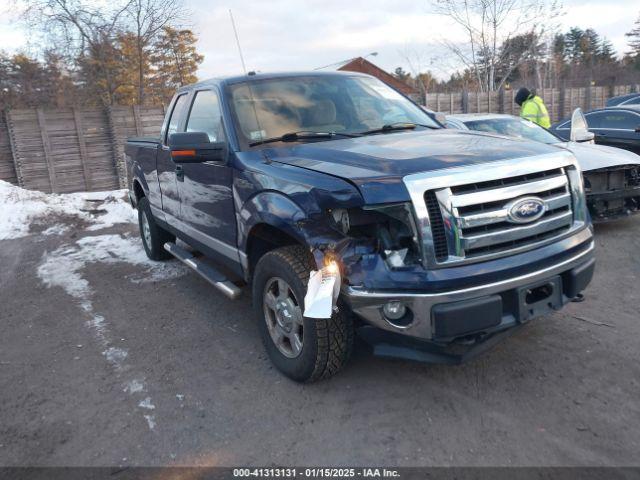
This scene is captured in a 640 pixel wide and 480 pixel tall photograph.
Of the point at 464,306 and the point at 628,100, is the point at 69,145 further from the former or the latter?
the point at 628,100

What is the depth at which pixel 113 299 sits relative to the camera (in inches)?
214

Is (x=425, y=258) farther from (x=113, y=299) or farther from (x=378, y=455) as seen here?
(x=113, y=299)

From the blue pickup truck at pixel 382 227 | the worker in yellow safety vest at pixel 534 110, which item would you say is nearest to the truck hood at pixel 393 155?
the blue pickup truck at pixel 382 227

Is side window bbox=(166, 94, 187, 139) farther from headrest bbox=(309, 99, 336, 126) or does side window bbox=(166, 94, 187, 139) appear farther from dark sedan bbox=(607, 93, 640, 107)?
dark sedan bbox=(607, 93, 640, 107)

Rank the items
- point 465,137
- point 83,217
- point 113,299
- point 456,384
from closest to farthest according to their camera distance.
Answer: point 456,384
point 465,137
point 113,299
point 83,217

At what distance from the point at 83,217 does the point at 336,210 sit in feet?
27.1

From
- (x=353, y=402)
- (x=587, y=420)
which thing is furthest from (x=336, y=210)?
(x=587, y=420)

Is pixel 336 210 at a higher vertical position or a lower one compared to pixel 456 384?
higher

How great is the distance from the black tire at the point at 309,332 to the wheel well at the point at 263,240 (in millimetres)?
183

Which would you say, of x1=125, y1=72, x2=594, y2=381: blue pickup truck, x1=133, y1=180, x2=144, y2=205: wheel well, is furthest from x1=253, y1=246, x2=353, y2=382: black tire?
x1=133, y1=180, x2=144, y2=205: wheel well

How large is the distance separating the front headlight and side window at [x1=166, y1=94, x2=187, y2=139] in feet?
9.65

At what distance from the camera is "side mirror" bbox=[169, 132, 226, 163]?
12.1 ft

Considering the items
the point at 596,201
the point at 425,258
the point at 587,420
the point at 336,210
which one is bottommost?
the point at 587,420

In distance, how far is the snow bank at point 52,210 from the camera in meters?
9.23
